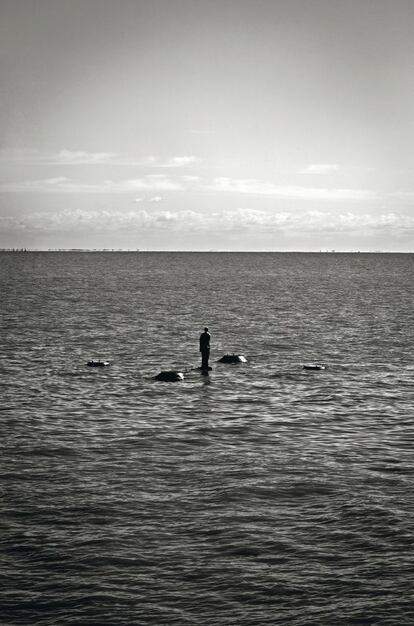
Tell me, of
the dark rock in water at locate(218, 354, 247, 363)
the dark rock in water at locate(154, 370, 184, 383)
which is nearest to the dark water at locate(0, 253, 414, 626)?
the dark rock in water at locate(154, 370, 184, 383)

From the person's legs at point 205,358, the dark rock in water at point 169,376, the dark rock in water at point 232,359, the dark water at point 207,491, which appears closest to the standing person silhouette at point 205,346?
the person's legs at point 205,358

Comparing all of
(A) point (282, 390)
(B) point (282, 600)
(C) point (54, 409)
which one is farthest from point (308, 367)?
(B) point (282, 600)

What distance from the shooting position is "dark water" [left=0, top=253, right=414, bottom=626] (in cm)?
1858

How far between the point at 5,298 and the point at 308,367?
248 feet

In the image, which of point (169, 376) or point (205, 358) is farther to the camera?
point (205, 358)

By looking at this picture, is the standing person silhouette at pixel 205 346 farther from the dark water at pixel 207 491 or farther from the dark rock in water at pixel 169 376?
the dark rock in water at pixel 169 376

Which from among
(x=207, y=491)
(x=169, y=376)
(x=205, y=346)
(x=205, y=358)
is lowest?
(x=207, y=491)

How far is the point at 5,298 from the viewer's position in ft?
382

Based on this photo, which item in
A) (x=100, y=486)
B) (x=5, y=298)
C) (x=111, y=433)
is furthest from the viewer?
(x=5, y=298)

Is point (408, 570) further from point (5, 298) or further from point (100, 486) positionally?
point (5, 298)

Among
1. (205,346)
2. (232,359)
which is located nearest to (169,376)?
(205,346)

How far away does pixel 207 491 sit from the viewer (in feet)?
84.6

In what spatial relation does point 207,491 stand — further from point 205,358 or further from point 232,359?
point 232,359

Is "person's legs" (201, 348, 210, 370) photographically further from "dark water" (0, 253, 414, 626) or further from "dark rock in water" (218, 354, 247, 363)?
"dark rock in water" (218, 354, 247, 363)
